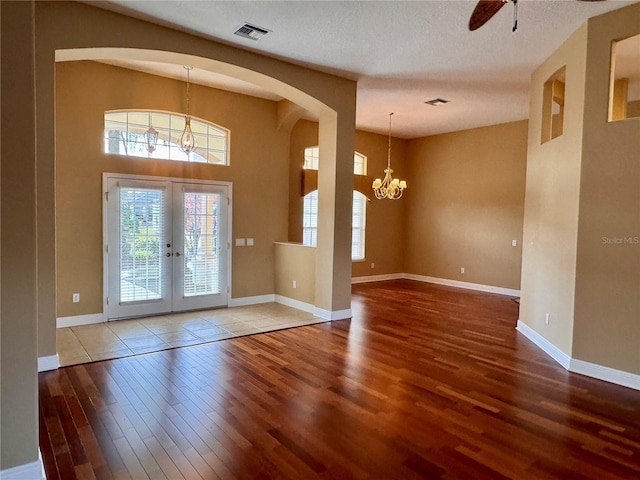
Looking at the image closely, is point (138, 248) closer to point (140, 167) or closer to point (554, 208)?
point (140, 167)

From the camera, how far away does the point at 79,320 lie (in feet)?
17.4

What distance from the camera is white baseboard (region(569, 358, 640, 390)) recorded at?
3.62 metres

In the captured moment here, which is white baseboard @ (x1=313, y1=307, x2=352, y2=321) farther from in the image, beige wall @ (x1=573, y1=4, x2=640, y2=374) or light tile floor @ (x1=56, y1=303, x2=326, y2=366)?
beige wall @ (x1=573, y1=4, x2=640, y2=374)

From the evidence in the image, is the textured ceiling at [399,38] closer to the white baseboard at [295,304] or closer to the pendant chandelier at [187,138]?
the pendant chandelier at [187,138]

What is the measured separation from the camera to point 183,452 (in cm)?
250

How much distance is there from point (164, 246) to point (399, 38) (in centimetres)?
414

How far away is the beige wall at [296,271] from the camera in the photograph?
6.29 meters

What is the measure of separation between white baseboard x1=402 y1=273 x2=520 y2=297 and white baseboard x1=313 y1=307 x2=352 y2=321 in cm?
394

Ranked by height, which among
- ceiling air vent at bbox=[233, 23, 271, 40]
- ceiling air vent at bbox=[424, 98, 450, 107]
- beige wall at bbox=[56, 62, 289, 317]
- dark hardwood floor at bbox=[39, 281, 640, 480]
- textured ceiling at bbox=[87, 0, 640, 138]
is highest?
ceiling air vent at bbox=[424, 98, 450, 107]

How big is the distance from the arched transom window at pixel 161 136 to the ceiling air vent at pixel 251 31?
2.23 meters

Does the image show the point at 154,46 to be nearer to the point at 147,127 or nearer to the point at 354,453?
the point at 147,127

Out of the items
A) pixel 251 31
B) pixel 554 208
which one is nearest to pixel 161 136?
pixel 251 31

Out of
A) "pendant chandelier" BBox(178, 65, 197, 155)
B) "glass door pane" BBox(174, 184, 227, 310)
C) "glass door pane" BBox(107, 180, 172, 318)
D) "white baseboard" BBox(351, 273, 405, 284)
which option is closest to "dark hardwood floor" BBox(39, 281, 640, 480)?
"glass door pane" BBox(107, 180, 172, 318)

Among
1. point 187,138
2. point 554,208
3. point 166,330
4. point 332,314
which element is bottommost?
point 166,330
